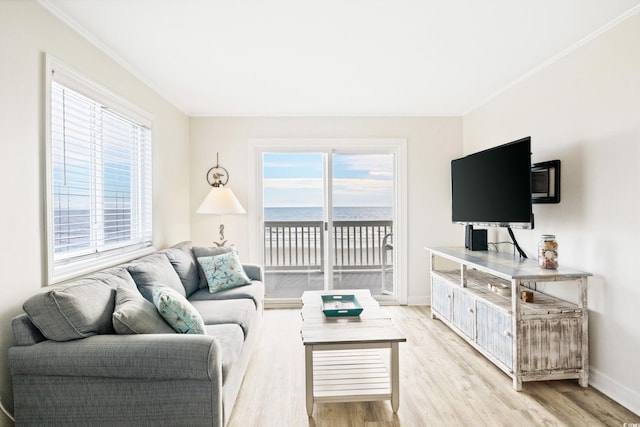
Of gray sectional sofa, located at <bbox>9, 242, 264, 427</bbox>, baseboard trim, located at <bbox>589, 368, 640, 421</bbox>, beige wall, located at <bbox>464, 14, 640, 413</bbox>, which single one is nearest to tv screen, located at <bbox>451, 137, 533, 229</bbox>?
beige wall, located at <bbox>464, 14, 640, 413</bbox>

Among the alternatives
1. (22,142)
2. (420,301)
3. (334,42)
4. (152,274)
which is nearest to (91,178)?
(22,142)

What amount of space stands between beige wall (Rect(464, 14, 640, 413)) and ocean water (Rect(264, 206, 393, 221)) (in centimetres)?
201

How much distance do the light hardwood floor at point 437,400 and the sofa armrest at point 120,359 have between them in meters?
0.68

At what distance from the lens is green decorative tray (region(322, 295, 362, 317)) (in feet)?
8.59

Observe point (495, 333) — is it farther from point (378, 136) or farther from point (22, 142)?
point (22, 142)

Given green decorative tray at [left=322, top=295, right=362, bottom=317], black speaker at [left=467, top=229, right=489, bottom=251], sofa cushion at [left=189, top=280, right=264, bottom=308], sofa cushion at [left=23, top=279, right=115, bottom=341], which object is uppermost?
black speaker at [left=467, top=229, right=489, bottom=251]

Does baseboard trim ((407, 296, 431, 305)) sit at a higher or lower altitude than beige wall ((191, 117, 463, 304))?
lower

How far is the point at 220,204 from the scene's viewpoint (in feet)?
13.2

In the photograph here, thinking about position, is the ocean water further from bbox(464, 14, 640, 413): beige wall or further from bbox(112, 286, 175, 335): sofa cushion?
bbox(112, 286, 175, 335): sofa cushion

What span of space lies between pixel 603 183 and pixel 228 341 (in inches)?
107

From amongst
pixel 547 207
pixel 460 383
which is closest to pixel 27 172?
pixel 460 383

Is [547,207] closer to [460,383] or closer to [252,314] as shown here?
[460,383]

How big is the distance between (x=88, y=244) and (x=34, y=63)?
121cm

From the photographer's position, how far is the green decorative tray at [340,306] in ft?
8.59
